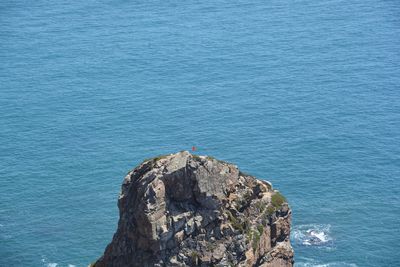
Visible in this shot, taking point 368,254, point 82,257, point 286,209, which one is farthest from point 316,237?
point 286,209

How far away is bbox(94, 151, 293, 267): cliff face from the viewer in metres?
88.8

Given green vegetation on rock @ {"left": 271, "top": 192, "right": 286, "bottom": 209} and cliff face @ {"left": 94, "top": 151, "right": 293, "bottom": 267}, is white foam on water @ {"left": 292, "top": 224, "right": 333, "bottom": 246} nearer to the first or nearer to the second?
green vegetation on rock @ {"left": 271, "top": 192, "right": 286, "bottom": 209}

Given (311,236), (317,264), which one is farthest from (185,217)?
(311,236)

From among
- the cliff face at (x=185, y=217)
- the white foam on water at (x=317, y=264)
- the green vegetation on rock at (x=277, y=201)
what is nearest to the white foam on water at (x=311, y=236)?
the white foam on water at (x=317, y=264)

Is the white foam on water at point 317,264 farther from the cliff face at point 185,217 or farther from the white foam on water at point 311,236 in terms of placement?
the cliff face at point 185,217

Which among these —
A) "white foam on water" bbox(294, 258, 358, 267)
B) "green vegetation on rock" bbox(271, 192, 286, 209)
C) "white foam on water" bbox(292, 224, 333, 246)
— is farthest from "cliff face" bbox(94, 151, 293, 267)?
"white foam on water" bbox(292, 224, 333, 246)

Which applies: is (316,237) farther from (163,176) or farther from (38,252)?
(163,176)

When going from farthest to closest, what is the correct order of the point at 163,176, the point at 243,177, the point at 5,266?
the point at 5,266 → the point at 243,177 → the point at 163,176

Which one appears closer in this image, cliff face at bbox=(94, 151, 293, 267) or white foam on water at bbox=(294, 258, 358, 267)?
cliff face at bbox=(94, 151, 293, 267)

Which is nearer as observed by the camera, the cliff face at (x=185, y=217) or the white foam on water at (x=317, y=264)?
the cliff face at (x=185, y=217)

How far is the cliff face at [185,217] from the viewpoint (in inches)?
3494

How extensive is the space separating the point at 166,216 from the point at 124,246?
6.16 meters

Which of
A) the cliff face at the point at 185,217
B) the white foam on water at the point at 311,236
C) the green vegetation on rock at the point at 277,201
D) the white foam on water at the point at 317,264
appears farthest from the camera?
the white foam on water at the point at 311,236

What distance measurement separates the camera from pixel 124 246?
302ft
